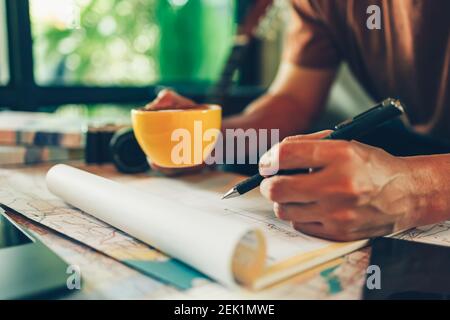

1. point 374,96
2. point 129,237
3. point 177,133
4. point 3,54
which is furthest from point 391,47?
point 3,54

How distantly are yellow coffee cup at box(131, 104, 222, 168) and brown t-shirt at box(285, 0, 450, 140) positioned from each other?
48 centimetres

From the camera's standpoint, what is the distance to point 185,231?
393mm

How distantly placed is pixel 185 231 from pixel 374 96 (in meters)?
0.91

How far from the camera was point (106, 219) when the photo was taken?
1.62 ft

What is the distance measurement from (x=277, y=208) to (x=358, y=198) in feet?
0.27

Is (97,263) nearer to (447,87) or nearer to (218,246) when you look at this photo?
(218,246)

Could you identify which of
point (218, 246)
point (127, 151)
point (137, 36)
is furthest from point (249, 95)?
point (218, 246)

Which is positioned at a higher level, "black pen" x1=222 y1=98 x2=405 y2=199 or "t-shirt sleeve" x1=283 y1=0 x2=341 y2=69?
"t-shirt sleeve" x1=283 y1=0 x2=341 y2=69

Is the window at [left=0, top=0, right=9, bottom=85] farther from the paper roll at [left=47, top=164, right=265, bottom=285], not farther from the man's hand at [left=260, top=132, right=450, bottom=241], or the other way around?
the man's hand at [left=260, top=132, right=450, bottom=241]

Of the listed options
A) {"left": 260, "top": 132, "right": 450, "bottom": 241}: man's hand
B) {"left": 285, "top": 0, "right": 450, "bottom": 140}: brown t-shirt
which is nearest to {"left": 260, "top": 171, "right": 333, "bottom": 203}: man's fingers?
{"left": 260, "top": 132, "right": 450, "bottom": 241}: man's hand

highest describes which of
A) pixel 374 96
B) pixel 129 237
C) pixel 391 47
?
pixel 391 47

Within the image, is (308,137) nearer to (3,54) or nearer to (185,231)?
(185,231)

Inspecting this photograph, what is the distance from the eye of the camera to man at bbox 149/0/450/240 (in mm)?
452

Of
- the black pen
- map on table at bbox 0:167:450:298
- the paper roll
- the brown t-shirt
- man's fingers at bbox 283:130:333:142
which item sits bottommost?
map on table at bbox 0:167:450:298
